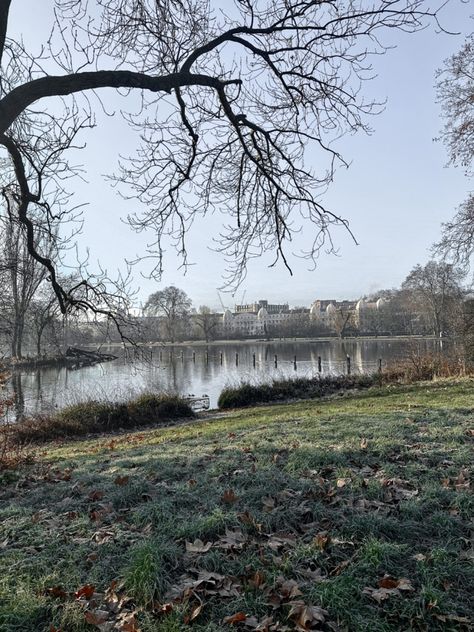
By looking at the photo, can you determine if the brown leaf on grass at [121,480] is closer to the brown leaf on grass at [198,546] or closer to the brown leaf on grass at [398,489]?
the brown leaf on grass at [198,546]

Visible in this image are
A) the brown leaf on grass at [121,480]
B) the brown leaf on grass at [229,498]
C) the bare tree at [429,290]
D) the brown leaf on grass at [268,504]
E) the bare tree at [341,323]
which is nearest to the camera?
the brown leaf on grass at [268,504]

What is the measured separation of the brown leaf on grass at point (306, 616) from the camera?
79.3 inches

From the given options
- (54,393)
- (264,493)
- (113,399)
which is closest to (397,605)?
(264,493)

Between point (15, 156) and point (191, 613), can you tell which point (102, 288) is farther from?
point (191, 613)

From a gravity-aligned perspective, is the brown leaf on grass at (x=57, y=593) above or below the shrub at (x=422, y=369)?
above

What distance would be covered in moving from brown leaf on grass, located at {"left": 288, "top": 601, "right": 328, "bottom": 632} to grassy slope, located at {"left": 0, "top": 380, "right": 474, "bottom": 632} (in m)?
0.03

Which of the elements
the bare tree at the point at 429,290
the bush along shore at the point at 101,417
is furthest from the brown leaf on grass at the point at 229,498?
the bare tree at the point at 429,290

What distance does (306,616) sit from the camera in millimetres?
2049

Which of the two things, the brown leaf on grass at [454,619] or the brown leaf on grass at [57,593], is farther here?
the brown leaf on grass at [57,593]

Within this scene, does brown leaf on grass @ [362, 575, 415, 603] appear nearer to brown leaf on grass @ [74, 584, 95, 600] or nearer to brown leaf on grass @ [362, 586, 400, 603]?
brown leaf on grass @ [362, 586, 400, 603]

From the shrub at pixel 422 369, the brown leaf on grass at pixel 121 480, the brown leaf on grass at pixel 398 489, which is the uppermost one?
the brown leaf on grass at pixel 398 489

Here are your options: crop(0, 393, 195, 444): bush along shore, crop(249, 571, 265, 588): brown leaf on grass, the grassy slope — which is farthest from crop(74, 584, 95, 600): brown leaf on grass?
crop(0, 393, 195, 444): bush along shore

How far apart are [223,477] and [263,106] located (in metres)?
4.43

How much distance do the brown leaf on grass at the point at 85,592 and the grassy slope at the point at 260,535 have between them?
2.4 inches
